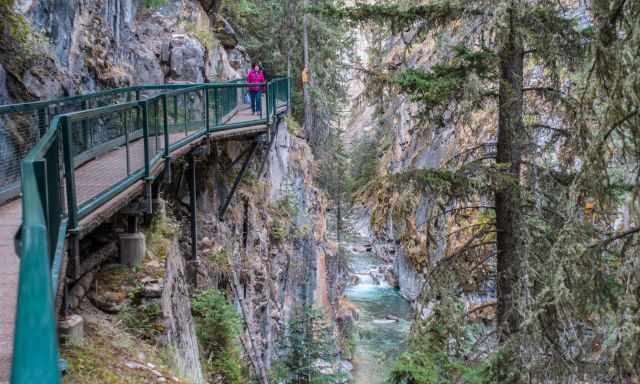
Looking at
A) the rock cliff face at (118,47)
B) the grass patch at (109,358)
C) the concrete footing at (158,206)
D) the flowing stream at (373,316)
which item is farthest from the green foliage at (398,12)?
the flowing stream at (373,316)

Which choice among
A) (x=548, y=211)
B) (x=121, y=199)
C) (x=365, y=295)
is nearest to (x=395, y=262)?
(x=365, y=295)

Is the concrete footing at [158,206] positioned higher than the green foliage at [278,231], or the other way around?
the concrete footing at [158,206]

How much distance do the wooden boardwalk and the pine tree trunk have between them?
483cm

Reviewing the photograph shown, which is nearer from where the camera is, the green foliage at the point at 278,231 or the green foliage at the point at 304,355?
the green foliage at the point at 304,355

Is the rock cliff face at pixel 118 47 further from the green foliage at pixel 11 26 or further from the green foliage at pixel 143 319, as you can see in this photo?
the green foliage at pixel 143 319

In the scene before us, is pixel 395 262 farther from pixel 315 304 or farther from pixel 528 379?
pixel 528 379

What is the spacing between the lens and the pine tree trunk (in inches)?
284

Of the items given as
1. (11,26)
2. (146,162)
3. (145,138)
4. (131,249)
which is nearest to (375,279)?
(11,26)

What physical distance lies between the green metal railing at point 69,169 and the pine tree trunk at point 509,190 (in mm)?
4876

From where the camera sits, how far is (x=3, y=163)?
606cm

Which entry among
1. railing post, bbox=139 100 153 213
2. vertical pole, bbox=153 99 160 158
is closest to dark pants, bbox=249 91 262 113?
vertical pole, bbox=153 99 160 158

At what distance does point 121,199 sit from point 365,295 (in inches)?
1152

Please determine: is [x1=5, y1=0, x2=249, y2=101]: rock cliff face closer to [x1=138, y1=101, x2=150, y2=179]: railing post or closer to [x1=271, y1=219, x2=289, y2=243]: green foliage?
[x1=138, y1=101, x2=150, y2=179]: railing post

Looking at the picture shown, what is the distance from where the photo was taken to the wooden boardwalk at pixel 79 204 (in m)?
3.50
